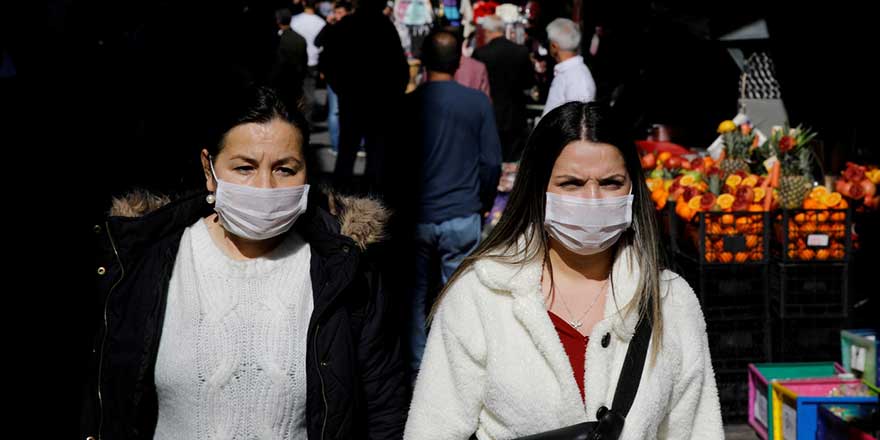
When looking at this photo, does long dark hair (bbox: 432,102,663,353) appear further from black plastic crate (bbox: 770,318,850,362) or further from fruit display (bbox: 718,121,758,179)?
fruit display (bbox: 718,121,758,179)

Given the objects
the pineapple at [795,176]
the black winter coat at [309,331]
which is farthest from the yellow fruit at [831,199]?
the black winter coat at [309,331]

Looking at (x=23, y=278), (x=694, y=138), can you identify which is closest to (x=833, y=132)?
(x=694, y=138)

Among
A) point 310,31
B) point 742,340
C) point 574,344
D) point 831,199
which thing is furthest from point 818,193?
point 310,31

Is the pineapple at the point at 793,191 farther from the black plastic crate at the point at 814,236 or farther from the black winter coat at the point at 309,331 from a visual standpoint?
the black winter coat at the point at 309,331

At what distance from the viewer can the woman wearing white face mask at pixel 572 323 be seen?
240 cm

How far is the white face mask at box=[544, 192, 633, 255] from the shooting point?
2.52m

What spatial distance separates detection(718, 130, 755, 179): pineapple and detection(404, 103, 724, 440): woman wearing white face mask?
3.48 metres

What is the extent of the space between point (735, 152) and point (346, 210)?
12.7ft

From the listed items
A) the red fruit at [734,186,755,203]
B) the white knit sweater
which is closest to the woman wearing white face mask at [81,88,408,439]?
the white knit sweater

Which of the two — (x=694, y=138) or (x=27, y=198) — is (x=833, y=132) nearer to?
(x=694, y=138)

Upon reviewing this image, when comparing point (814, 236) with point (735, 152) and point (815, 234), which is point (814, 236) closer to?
point (815, 234)

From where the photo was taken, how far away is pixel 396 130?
231 inches

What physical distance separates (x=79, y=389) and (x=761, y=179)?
4224mm

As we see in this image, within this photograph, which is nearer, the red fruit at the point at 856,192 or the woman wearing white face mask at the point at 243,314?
the woman wearing white face mask at the point at 243,314
